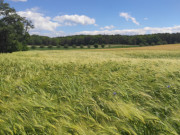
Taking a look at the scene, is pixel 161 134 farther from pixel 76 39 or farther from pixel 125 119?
pixel 76 39

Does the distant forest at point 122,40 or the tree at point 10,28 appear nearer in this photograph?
the tree at point 10,28

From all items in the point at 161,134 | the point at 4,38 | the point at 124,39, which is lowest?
the point at 161,134

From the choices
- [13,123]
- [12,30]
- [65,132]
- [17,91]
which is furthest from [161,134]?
[12,30]

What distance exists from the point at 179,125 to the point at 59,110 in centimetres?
151

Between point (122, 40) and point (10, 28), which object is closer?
point (10, 28)

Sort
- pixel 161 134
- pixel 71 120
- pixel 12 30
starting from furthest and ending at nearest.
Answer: pixel 12 30 → pixel 71 120 → pixel 161 134

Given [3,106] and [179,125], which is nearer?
[179,125]

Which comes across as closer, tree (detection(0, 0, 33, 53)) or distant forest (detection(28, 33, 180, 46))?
tree (detection(0, 0, 33, 53))

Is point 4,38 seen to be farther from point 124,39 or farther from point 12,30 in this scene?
point 124,39

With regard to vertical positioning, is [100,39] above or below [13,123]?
above

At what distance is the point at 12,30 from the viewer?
109ft

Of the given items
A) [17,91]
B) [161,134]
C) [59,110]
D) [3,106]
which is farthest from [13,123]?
[161,134]

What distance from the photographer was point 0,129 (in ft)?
4.93

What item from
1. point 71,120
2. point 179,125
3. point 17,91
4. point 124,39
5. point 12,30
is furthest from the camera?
point 124,39
